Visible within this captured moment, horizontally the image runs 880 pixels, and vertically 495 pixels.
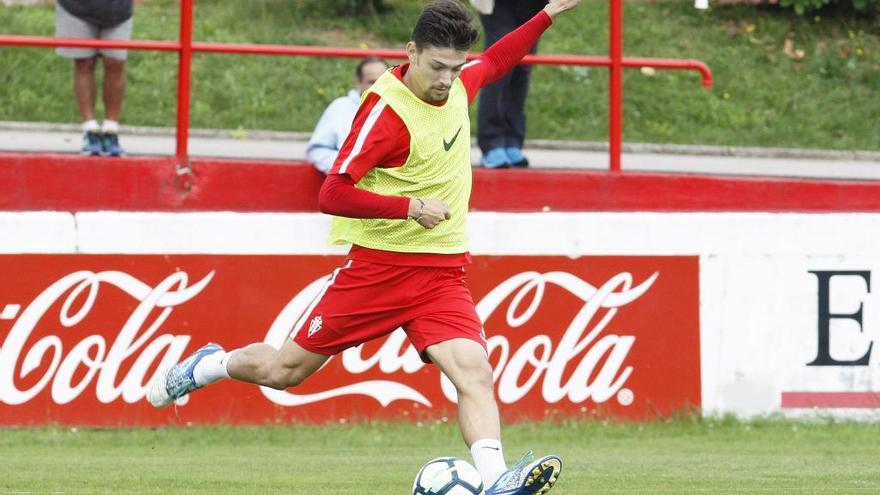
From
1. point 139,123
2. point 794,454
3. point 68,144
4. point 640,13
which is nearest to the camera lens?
point 794,454

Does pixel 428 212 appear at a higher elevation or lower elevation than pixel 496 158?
lower

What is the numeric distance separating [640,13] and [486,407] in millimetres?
14763

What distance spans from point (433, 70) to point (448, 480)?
1786mm

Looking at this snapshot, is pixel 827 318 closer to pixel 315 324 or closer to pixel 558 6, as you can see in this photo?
pixel 558 6

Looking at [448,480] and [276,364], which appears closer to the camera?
[448,480]

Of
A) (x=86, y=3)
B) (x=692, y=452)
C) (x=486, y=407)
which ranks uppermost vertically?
(x=86, y=3)

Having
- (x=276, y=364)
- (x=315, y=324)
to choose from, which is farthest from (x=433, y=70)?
(x=276, y=364)

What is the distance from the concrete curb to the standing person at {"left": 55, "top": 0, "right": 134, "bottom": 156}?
4261mm

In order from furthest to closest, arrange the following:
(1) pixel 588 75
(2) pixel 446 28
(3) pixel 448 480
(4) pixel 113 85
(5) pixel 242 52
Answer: (1) pixel 588 75
(4) pixel 113 85
(5) pixel 242 52
(2) pixel 446 28
(3) pixel 448 480

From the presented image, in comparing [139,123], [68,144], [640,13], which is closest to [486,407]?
[68,144]

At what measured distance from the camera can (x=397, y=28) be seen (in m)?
20.4

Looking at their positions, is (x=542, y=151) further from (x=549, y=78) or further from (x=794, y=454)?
(x=794, y=454)

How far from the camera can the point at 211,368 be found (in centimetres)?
828

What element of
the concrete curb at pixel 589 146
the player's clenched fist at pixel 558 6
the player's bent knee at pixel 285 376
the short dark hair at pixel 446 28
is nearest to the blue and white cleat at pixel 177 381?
the player's bent knee at pixel 285 376
